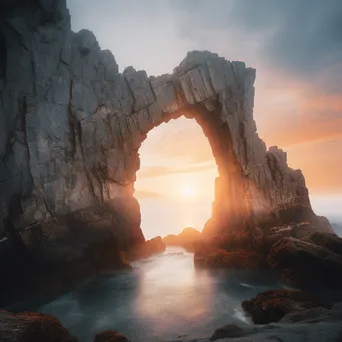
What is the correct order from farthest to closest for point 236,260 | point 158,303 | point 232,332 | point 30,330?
point 236,260
point 158,303
point 30,330
point 232,332

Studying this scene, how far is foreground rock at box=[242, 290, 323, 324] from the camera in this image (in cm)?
1867

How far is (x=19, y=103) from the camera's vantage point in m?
29.0

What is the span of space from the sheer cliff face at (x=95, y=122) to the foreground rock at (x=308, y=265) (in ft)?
36.8

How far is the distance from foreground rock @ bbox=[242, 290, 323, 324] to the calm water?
995mm

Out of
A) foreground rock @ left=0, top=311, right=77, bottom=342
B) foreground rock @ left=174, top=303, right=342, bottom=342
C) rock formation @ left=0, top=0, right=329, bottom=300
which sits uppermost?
rock formation @ left=0, top=0, right=329, bottom=300

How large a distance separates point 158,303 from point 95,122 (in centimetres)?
2247

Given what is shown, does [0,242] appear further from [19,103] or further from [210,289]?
[210,289]

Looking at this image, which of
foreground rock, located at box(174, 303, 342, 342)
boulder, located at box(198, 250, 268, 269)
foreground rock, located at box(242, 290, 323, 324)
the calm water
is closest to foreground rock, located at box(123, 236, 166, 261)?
the calm water

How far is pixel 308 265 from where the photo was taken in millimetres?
27797

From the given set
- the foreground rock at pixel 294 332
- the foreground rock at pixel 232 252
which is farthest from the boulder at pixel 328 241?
the foreground rock at pixel 294 332

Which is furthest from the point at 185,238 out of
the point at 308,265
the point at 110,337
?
the point at 110,337

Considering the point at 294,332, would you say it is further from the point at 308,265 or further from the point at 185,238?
the point at 185,238

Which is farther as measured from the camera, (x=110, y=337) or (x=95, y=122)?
(x=95, y=122)

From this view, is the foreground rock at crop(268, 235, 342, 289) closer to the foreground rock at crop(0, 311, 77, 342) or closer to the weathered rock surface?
the weathered rock surface
